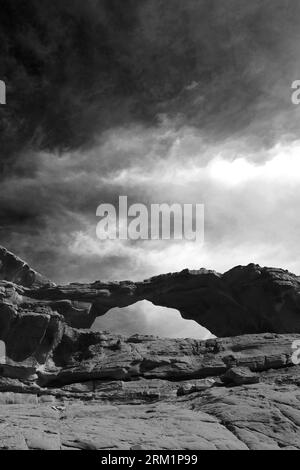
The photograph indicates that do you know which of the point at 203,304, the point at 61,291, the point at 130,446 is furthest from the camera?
the point at 203,304

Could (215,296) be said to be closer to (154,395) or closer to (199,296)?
(199,296)

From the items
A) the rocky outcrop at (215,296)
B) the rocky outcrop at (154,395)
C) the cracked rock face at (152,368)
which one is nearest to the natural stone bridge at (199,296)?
Answer: the rocky outcrop at (215,296)

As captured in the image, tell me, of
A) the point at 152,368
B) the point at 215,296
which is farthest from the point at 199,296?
the point at 152,368

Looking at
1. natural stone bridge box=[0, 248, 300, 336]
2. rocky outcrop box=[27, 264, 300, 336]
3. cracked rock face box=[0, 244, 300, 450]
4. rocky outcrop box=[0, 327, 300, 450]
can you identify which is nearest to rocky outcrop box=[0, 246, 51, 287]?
natural stone bridge box=[0, 248, 300, 336]

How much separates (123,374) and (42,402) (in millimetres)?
6947

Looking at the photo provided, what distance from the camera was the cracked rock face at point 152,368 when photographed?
22.8 metres

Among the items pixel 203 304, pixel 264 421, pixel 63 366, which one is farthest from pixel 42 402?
→ pixel 203 304

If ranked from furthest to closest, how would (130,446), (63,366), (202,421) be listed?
(63,366) → (202,421) → (130,446)

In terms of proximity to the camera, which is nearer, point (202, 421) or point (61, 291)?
point (202, 421)

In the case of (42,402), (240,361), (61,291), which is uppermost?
(61,291)

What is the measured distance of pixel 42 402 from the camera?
3569 centimetres

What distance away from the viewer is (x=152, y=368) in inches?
1543

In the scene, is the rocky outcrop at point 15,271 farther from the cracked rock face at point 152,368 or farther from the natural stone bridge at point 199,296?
the cracked rock face at point 152,368
